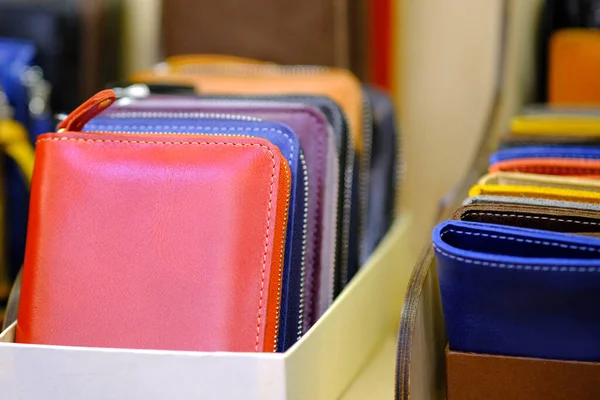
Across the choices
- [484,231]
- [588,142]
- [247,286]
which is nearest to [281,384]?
[247,286]

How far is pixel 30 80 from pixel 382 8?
46 centimetres

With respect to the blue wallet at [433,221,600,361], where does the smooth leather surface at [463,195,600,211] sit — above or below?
above

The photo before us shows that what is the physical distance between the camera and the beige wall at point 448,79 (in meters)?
1.12

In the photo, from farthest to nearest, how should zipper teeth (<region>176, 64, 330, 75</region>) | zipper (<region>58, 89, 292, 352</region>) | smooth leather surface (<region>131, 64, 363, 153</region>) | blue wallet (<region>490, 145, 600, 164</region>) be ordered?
zipper teeth (<region>176, 64, 330, 75</region>) → smooth leather surface (<region>131, 64, 363, 153</region>) → blue wallet (<region>490, 145, 600, 164</region>) → zipper (<region>58, 89, 292, 352</region>)

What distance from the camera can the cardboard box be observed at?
58 cm

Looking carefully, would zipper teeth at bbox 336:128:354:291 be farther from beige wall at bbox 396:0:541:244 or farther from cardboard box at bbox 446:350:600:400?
beige wall at bbox 396:0:541:244

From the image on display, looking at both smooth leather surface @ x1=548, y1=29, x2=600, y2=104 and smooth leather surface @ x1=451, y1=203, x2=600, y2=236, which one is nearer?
smooth leather surface @ x1=451, y1=203, x2=600, y2=236

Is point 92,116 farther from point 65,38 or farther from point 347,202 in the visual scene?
point 65,38

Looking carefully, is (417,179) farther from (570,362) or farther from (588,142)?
(570,362)

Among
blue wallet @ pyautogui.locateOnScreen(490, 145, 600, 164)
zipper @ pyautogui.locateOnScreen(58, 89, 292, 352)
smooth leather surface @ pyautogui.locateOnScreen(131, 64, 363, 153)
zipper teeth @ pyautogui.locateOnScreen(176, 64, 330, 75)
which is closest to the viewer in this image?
zipper @ pyautogui.locateOnScreen(58, 89, 292, 352)

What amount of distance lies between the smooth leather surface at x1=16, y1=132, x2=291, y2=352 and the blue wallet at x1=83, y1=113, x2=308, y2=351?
0.02m

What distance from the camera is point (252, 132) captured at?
712mm

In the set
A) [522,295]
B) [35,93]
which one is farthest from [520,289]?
[35,93]

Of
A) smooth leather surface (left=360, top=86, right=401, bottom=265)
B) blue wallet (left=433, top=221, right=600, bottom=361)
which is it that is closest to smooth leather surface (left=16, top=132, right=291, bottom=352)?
blue wallet (left=433, top=221, right=600, bottom=361)
